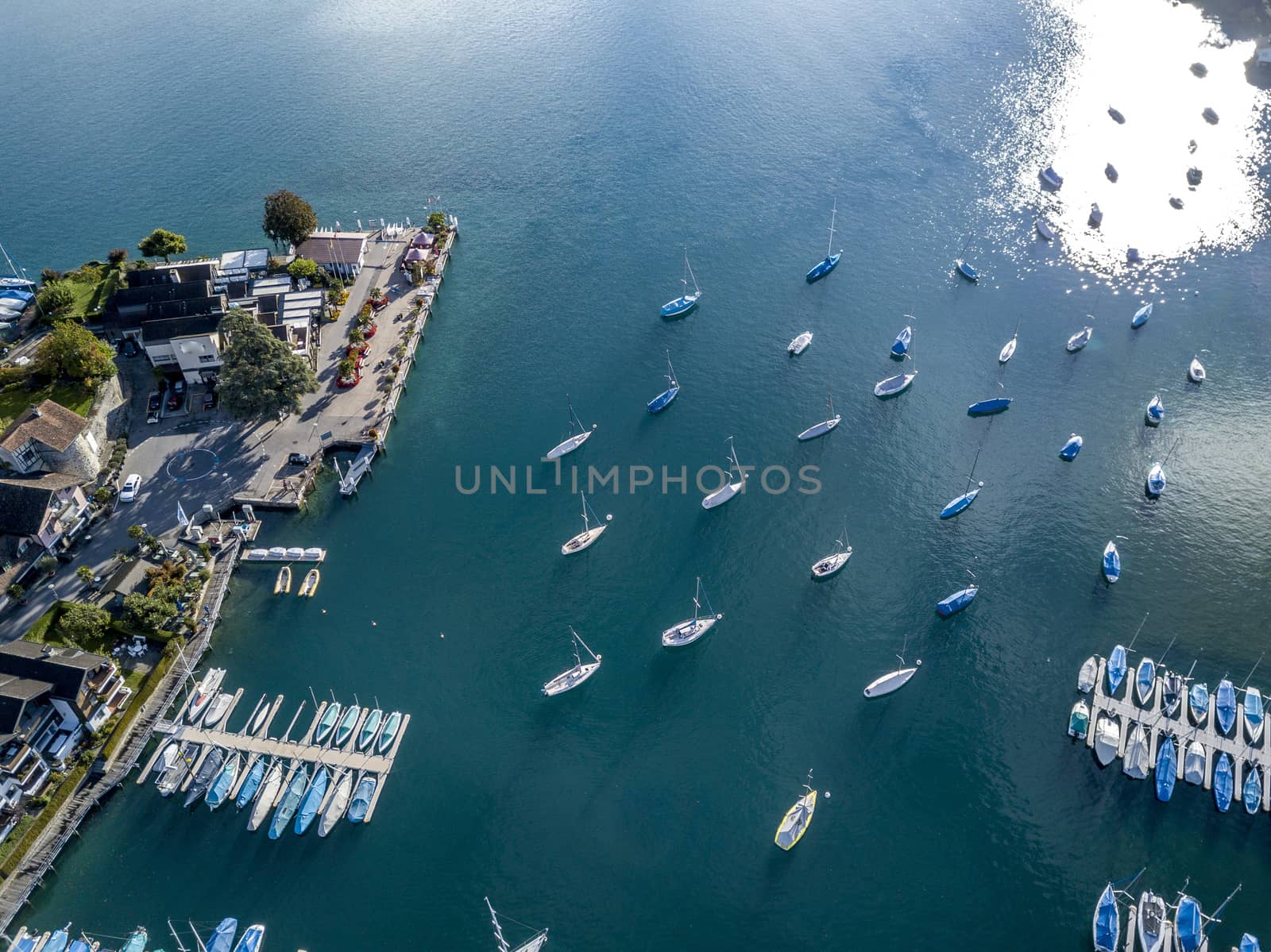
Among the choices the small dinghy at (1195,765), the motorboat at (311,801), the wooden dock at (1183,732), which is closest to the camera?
the motorboat at (311,801)

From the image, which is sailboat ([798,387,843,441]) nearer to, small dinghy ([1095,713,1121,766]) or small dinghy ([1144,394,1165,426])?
small dinghy ([1144,394,1165,426])

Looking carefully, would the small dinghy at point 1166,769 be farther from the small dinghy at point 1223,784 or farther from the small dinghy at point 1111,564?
the small dinghy at point 1111,564

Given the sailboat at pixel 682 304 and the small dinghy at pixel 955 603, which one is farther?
the sailboat at pixel 682 304

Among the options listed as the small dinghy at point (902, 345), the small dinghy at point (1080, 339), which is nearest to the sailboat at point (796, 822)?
the small dinghy at point (902, 345)

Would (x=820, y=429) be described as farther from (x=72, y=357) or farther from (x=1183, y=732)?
(x=72, y=357)

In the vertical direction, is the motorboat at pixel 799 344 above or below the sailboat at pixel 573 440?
above

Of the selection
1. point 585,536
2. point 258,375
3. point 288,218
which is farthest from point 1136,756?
point 288,218
